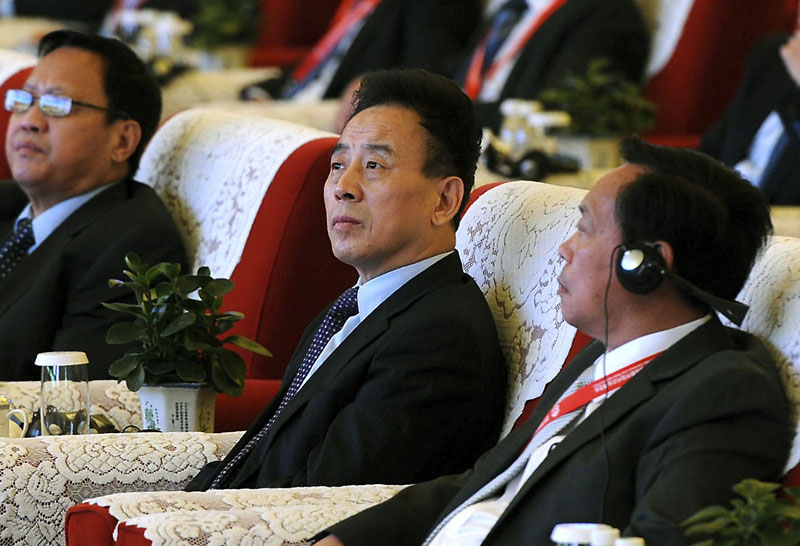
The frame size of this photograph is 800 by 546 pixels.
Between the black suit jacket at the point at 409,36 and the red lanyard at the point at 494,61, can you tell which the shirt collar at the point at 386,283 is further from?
the black suit jacket at the point at 409,36

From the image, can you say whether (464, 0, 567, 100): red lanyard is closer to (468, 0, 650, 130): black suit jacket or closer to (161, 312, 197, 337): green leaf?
(468, 0, 650, 130): black suit jacket

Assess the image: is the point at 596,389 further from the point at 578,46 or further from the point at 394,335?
the point at 578,46

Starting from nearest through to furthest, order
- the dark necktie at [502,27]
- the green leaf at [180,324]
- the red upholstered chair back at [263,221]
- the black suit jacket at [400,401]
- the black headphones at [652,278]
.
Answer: the black headphones at [652,278], the black suit jacket at [400,401], the green leaf at [180,324], the red upholstered chair back at [263,221], the dark necktie at [502,27]

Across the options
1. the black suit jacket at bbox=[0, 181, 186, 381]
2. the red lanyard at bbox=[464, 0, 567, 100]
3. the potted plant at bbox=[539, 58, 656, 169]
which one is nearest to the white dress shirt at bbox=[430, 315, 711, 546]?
the black suit jacket at bbox=[0, 181, 186, 381]

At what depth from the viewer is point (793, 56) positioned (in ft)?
14.2

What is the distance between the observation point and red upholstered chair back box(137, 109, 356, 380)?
2912 millimetres

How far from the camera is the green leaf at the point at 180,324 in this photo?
7.91 ft

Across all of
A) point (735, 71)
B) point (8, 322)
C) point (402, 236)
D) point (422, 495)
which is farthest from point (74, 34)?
point (735, 71)

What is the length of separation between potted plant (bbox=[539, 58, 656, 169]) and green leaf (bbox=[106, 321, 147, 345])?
2444mm

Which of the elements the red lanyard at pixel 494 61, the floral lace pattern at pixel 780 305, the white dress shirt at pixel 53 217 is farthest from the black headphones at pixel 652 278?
the red lanyard at pixel 494 61

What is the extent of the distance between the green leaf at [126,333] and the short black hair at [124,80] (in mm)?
954

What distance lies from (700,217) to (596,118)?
3077 millimetres

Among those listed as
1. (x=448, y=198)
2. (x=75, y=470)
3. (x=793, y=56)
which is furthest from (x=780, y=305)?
(x=793, y=56)

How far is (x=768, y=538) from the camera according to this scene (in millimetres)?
1257
